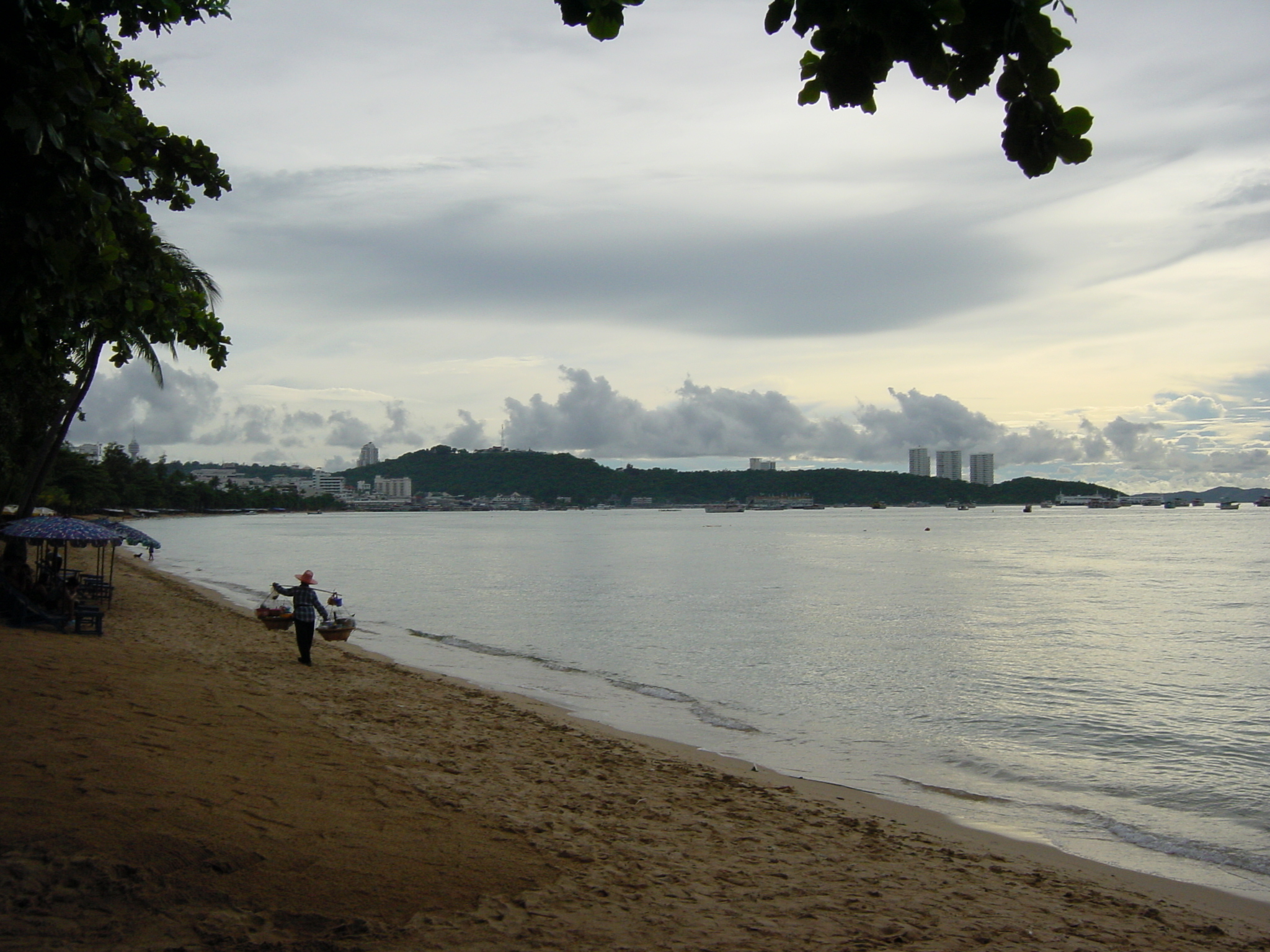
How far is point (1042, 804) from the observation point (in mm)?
9445

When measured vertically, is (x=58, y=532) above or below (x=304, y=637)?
above

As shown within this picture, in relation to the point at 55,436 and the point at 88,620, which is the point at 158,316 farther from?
the point at 55,436

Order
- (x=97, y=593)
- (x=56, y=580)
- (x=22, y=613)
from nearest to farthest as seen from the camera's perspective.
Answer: (x=22, y=613), (x=56, y=580), (x=97, y=593)

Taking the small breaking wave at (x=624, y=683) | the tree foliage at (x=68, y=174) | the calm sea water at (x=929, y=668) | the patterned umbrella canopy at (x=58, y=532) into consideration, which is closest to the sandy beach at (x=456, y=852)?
the calm sea water at (x=929, y=668)

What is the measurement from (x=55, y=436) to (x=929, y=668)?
2108 cm

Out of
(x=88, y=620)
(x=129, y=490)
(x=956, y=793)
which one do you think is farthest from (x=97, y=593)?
(x=129, y=490)

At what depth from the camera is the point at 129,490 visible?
11850 centimetres

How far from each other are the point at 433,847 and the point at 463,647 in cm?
1560

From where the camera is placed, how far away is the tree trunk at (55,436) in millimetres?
20334

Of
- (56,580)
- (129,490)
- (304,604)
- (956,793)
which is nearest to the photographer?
(956,793)

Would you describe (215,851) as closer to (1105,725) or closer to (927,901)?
(927,901)

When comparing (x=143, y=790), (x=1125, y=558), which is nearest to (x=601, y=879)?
(x=143, y=790)

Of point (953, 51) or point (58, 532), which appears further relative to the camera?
point (58, 532)

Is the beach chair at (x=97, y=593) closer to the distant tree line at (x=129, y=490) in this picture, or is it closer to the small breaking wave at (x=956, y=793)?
the small breaking wave at (x=956, y=793)
